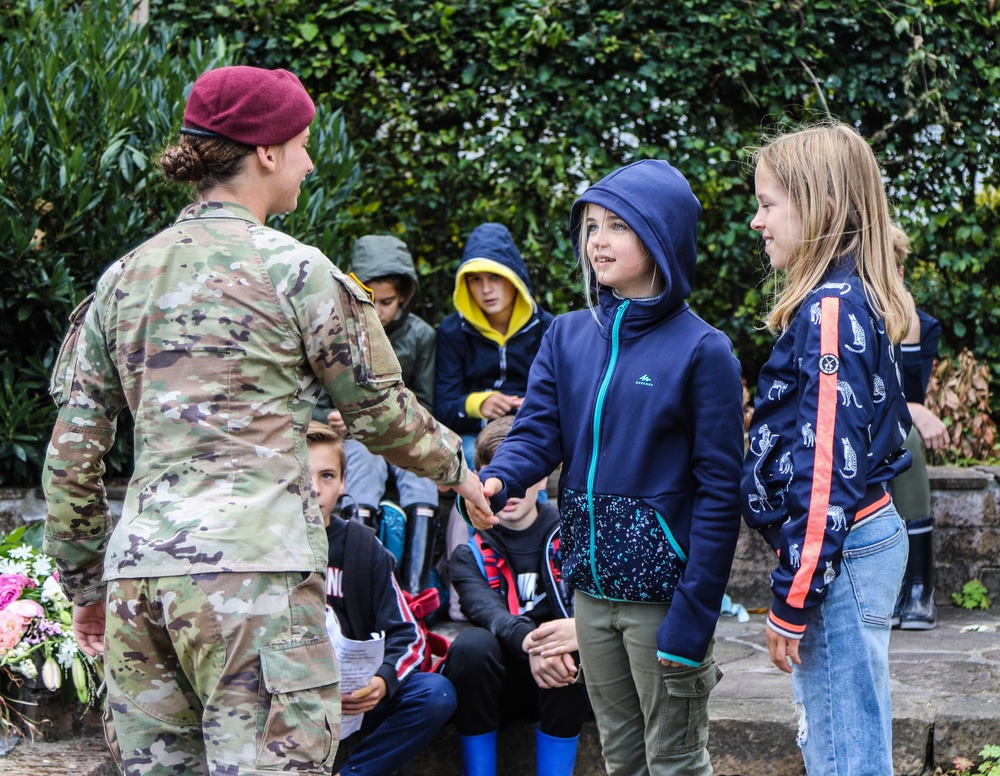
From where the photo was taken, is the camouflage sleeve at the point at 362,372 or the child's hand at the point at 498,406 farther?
the child's hand at the point at 498,406

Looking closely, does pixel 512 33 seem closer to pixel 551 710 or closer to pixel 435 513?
pixel 435 513

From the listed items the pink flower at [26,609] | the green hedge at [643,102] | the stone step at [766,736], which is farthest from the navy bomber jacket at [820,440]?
the green hedge at [643,102]

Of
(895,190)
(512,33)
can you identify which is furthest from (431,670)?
(895,190)

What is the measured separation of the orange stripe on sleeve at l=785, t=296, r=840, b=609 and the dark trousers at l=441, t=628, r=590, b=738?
136 centimetres

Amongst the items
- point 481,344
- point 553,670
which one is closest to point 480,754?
point 553,670

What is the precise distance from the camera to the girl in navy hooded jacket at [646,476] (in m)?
2.54

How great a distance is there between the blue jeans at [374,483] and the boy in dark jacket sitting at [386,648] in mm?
1174

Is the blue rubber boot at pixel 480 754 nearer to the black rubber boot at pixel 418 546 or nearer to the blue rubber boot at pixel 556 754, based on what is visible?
the blue rubber boot at pixel 556 754

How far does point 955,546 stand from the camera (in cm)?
536

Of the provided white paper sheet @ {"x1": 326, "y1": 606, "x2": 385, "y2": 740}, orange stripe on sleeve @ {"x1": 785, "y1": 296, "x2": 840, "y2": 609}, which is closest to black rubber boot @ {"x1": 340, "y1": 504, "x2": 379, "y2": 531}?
white paper sheet @ {"x1": 326, "y1": 606, "x2": 385, "y2": 740}

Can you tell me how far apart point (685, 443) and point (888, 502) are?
478 mm

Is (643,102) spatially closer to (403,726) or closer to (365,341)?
(403,726)

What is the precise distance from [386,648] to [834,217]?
6.41ft

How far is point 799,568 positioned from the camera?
7.41 feet
